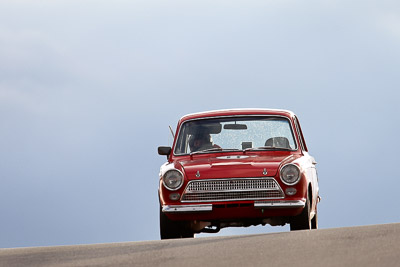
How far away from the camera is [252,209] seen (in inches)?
465

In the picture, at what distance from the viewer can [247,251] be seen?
8383 millimetres

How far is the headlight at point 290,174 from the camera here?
38.7ft

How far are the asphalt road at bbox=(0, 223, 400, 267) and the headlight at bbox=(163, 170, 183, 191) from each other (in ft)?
5.77

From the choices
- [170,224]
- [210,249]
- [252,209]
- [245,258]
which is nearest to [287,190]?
[252,209]

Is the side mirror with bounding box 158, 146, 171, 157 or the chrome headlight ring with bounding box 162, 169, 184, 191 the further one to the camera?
the side mirror with bounding box 158, 146, 171, 157

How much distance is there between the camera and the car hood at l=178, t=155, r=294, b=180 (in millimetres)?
11844

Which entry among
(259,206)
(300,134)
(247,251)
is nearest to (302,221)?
(259,206)

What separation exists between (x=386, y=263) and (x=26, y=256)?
4.14 m

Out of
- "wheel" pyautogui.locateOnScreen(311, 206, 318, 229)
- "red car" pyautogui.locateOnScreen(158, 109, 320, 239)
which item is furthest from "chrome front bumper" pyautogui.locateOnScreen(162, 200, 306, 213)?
"wheel" pyautogui.locateOnScreen(311, 206, 318, 229)

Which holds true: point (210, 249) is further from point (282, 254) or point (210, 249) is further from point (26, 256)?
point (26, 256)

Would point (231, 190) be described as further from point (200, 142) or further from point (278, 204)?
point (200, 142)

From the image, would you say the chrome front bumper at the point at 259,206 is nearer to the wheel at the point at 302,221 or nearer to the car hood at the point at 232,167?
the wheel at the point at 302,221

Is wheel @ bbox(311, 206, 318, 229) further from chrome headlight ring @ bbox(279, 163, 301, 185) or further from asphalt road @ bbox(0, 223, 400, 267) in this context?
asphalt road @ bbox(0, 223, 400, 267)

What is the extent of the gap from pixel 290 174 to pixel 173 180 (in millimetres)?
1608
